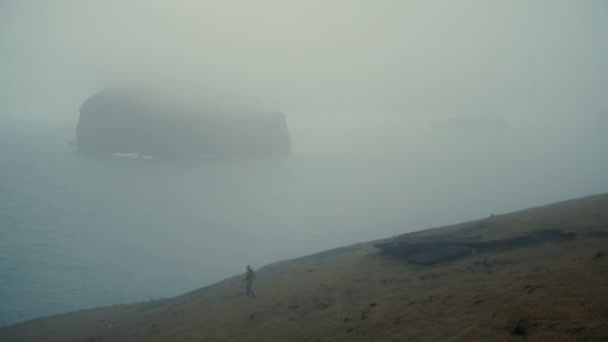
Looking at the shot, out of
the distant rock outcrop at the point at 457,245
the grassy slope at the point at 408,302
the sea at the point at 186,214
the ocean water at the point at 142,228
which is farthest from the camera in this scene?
the sea at the point at 186,214

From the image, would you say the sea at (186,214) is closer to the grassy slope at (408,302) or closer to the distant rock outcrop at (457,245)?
the grassy slope at (408,302)

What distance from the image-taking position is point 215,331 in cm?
2777

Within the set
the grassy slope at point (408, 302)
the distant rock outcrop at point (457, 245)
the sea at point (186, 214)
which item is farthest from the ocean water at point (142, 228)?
the distant rock outcrop at point (457, 245)

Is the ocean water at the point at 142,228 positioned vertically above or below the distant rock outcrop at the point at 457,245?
above

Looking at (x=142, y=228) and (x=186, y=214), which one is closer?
(x=142, y=228)

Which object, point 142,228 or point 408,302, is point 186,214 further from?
point 408,302

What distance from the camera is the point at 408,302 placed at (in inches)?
905

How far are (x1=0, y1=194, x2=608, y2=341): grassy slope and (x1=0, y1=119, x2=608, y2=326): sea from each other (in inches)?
841

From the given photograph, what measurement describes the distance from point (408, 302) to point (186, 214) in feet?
318

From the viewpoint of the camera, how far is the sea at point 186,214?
65.8 m

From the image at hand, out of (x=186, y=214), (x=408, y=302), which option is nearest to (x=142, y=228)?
(x=186, y=214)

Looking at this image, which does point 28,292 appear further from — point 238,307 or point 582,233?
point 582,233

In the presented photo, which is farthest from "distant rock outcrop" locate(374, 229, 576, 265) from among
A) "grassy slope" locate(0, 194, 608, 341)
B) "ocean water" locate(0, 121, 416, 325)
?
"ocean water" locate(0, 121, 416, 325)

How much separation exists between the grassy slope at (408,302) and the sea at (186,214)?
21367 mm
